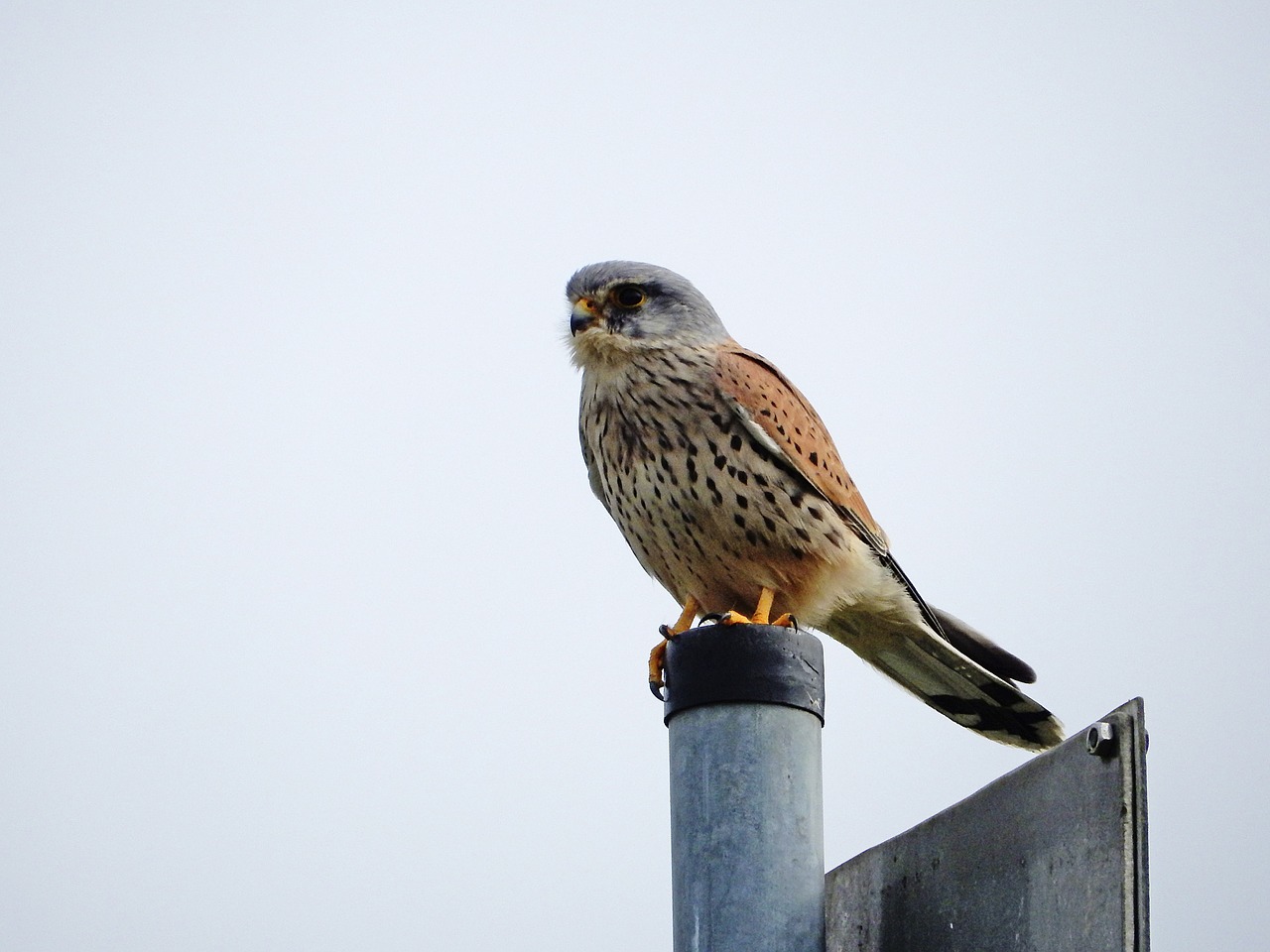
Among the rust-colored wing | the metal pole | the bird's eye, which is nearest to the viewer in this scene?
the metal pole

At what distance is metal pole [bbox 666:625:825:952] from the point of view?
195 cm

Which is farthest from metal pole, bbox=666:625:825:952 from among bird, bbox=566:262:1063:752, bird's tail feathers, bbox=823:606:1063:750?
bird's tail feathers, bbox=823:606:1063:750

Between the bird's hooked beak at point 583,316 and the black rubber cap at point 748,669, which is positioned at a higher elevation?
the bird's hooked beak at point 583,316

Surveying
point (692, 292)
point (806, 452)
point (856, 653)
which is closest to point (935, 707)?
point (856, 653)

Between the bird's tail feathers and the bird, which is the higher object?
the bird

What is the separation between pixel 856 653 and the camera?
409 cm

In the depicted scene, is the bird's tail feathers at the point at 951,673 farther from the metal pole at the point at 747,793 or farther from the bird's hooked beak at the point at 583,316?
the metal pole at the point at 747,793

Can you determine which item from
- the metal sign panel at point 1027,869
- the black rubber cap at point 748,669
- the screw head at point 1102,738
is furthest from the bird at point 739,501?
the screw head at point 1102,738

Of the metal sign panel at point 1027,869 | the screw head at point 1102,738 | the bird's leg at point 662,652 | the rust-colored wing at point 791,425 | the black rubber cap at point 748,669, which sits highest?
the rust-colored wing at point 791,425

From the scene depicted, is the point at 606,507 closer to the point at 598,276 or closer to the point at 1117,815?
the point at 598,276

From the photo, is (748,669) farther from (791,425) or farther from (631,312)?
(631,312)

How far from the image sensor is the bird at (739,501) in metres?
3.56

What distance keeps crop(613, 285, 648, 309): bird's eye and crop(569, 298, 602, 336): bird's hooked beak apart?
67mm

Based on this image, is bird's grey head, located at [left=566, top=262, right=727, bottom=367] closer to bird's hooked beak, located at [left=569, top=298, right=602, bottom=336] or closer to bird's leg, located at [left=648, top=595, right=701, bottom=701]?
bird's hooked beak, located at [left=569, top=298, right=602, bottom=336]
